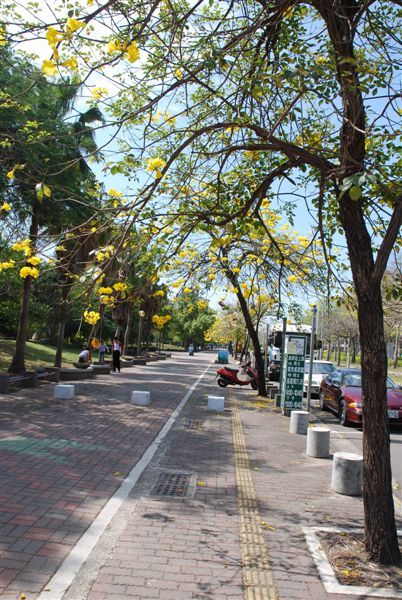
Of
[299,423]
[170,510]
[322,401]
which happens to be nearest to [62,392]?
[299,423]

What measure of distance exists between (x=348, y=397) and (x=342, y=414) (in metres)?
0.68

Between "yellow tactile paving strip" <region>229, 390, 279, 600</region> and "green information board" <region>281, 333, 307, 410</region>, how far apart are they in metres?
6.42

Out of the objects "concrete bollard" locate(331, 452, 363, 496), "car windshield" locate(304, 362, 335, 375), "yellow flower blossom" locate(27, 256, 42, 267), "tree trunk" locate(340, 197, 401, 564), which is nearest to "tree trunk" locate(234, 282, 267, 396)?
"car windshield" locate(304, 362, 335, 375)

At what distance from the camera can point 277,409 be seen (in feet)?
52.1

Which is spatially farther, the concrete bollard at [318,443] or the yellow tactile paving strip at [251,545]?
the concrete bollard at [318,443]

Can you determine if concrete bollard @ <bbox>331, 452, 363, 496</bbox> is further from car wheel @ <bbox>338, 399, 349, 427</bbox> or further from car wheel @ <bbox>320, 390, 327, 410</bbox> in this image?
car wheel @ <bbox>320, 390, 327, 410</bbox>

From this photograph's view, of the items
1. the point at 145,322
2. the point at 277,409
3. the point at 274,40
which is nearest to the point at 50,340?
the point at 145,322

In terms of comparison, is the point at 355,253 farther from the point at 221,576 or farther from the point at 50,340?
the point at 50,340

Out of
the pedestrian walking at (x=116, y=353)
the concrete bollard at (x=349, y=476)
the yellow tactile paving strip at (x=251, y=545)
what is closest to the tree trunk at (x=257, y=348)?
the pedestrian walking at (x=116, y=353)

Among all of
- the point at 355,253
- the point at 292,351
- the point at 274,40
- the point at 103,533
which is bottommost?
the point at 103,533

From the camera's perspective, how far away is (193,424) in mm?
12023

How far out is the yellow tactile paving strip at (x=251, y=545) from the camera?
13.3 ft

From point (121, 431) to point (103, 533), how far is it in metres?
5.38

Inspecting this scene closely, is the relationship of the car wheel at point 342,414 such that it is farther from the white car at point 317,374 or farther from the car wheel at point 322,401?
the white car at point 317,374
